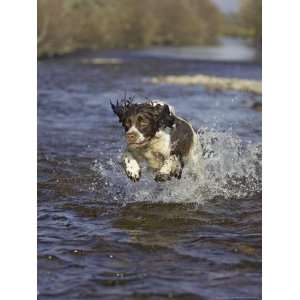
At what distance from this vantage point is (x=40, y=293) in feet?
17.9

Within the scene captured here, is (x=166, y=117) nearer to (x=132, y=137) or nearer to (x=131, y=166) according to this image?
(x=132, y=137)

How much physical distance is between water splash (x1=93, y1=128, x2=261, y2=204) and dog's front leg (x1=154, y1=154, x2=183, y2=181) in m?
0.23

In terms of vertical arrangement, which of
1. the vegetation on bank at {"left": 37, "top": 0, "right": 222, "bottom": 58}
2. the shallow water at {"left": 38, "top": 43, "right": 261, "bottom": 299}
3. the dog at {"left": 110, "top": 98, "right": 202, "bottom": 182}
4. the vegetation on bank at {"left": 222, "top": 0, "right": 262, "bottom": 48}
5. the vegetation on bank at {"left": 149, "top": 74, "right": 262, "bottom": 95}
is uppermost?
the vegetation on bank at {"left": 37, "top": 0, "right": 222, "bottom": 58}

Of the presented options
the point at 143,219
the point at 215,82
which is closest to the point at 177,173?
the point at 143,219

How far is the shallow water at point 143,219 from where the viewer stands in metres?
5.47

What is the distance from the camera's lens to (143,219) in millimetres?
6832

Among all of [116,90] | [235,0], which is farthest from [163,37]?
[235,0]

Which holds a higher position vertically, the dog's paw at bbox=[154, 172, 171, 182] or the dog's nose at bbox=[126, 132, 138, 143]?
the dog's nose at bbox=[126, 132, 138, 143]

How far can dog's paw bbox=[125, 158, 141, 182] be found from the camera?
6.76 metres

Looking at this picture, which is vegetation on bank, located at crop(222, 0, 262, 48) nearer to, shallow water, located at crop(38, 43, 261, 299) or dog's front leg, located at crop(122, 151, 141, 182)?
shallow water, located at crop(38, 43, 261, 299)

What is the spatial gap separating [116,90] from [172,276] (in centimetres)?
881

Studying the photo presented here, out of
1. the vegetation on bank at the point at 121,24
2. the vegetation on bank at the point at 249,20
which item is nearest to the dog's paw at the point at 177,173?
the vegetation on bank at the point at 249,20

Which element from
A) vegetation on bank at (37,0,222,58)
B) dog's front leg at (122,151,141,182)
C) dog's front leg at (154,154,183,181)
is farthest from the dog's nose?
vegetation on bank at (37,0,222,58)

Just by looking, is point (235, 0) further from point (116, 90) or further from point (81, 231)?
point (81, 231)
